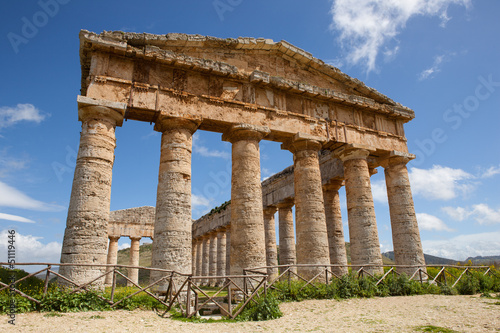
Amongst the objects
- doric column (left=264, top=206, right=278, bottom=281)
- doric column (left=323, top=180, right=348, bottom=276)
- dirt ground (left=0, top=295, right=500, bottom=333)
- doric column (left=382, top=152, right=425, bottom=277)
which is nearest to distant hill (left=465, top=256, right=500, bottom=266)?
doric column (left=382, top=152, right=425, bottom=277)

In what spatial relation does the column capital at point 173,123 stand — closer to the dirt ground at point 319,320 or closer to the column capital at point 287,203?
the dirt ground at point 319,320

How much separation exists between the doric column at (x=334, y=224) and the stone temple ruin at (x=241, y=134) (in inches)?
2.9

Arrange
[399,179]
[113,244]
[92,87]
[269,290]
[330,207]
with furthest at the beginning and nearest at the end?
[113,244], [330,207], [399,179], [92,87], [269,290]

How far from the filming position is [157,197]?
453 inches

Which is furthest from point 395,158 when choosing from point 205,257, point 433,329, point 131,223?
point 205,257

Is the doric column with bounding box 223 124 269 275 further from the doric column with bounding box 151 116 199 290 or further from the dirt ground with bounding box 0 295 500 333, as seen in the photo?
the dirt ground with bounding box 0 295 500 333

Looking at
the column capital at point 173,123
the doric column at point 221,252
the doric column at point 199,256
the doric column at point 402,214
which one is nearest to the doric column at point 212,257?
the doric column at point 221,252

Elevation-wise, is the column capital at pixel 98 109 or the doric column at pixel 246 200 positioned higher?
the column capital at pixel 98 109

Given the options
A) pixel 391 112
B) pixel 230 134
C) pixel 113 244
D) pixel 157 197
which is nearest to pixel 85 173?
pixel 157 197

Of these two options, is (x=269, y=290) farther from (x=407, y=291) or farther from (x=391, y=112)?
(x=391, y=112)

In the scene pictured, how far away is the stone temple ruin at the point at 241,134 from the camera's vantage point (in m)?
10.7

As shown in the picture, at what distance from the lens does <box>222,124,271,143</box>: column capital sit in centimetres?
1309

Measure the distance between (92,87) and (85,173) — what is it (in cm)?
297

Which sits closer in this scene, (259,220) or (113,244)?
(259,220)
